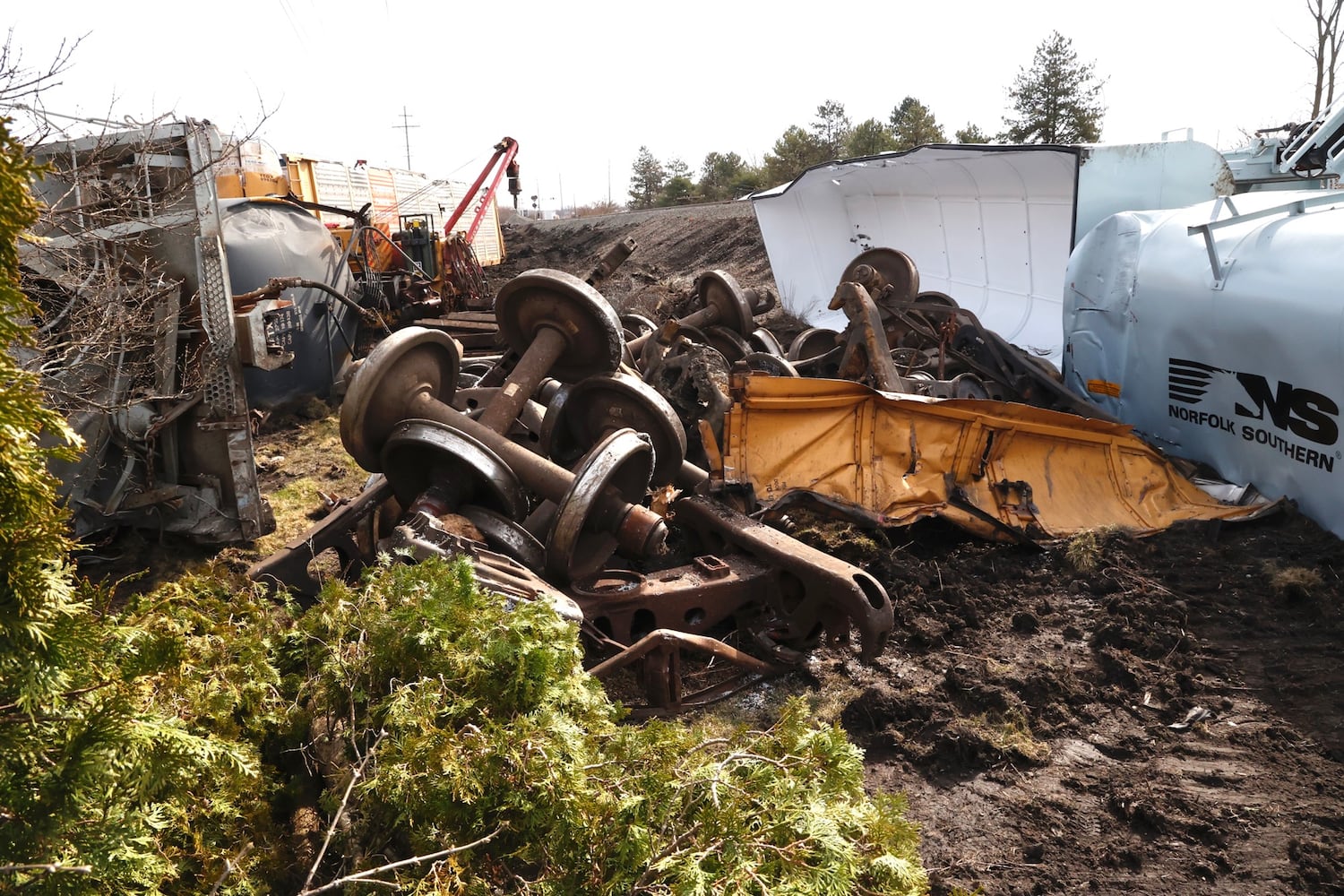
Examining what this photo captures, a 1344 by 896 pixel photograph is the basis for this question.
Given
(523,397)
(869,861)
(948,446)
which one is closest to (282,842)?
(869,861)

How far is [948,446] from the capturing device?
18.1 feet

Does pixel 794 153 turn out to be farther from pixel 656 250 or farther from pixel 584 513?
pixel 584 513

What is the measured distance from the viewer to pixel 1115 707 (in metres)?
3.90

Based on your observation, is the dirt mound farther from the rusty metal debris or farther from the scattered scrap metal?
the rusty metal debris

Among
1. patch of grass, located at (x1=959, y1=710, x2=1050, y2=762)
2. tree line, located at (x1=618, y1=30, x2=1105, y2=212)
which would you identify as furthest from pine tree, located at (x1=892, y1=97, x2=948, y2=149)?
patch of grass, located at (x1=959, y1=710, x2=1050, y2=762)

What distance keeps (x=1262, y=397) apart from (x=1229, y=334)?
1.48 ft

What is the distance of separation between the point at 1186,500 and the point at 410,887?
5.57m

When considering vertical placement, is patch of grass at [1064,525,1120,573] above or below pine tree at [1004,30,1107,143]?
below

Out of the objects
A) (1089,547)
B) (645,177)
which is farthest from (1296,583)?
(645,177)

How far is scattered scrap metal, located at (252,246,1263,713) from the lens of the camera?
4.11m

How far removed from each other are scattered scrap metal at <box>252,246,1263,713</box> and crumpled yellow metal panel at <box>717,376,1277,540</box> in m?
0.01

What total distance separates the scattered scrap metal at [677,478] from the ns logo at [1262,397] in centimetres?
60

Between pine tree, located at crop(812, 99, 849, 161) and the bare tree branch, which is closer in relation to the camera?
the bare tree branch

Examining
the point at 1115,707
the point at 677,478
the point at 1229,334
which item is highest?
the point at 1229,334
